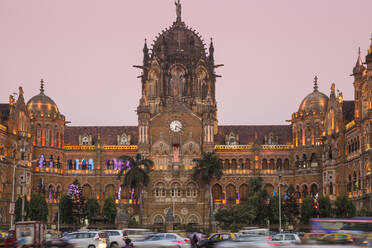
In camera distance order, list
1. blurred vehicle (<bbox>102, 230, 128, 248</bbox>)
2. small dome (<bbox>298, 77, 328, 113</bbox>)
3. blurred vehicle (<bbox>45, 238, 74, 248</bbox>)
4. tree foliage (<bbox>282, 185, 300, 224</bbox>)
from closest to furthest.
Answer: blurred vehicle (<bbox>45, 238, 74, 248</bbox>) < blurred vehicle (<bbox>102, 230, 128, 248</bbox>) < tree foliage (<bbox>282, 185, 300, 224</bbox>) < small dome (<bbox>298, 77, 328, 113</bbox>)

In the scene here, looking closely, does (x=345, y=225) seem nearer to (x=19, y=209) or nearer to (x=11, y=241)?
(x=11, y=241)

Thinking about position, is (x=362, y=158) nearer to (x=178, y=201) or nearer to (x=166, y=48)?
(x=178, y=201)

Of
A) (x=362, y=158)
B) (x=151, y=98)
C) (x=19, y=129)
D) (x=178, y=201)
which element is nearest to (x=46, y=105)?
(x=19, y=129)

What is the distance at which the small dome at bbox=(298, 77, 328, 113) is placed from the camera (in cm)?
10912

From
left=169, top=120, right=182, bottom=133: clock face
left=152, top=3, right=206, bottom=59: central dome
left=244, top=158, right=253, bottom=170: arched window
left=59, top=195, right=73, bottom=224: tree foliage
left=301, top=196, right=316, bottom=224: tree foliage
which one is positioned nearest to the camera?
left=301, top=196, right=316, bottom=224: tree foliage

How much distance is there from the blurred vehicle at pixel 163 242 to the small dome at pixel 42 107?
65.1m

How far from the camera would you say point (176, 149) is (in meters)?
111

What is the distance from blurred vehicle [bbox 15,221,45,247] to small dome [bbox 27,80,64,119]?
60.5m

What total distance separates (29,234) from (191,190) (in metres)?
61.4

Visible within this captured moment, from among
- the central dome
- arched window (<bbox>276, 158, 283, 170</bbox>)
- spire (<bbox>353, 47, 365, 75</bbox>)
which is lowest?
arched window (<bbox>276, 158, 283, 170</bbox>)

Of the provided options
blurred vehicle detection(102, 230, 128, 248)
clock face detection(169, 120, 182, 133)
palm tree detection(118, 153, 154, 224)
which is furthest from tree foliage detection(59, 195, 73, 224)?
blurred vehicle detection(102, 230, 128, 248)

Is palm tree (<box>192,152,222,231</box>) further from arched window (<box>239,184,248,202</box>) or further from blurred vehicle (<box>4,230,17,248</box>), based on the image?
blurred vehicle (<box>4,230,17,248</box>)

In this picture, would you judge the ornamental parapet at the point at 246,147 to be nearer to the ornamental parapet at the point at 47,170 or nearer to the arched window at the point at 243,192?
the arched window at the point at 243,192

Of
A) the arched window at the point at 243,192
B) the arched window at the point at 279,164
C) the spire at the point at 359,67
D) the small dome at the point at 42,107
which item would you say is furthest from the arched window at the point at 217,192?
the spire at the point at 359,67
